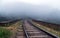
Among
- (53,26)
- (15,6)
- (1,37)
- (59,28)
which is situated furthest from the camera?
(15,6)

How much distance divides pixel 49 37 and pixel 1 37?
269 cm

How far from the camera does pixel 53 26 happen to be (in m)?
17.9

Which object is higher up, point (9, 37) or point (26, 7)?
point (26, 7)

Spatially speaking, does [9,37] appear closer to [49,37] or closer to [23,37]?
[23,37]

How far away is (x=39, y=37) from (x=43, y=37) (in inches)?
9.0

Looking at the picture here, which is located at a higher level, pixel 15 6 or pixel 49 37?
pixel 15 6

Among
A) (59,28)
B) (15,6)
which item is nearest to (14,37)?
(59,28)

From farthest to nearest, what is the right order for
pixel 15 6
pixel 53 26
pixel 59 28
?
pixel 15 6 → pixel 53 26 → pixel 59 28

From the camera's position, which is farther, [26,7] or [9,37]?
[26,7]

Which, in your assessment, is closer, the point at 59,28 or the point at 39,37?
the point at 39,37

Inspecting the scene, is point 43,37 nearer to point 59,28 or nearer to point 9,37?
point 9,37

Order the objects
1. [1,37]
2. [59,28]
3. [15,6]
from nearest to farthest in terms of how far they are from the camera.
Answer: [1,37]
[59,28]
[15,6]

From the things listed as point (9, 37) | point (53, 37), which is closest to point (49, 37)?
point (53, 37)

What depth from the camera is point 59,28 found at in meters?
16.5
